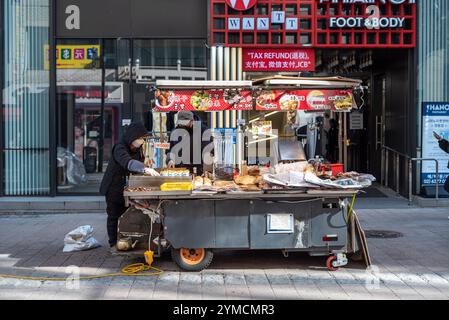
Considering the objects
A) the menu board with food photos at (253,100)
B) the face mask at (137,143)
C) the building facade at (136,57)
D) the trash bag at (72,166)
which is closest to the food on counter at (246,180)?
the menu board with food photos at (253,100)

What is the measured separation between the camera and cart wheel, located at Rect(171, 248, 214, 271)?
8.13m

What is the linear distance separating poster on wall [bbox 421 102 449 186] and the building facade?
0.03 metres

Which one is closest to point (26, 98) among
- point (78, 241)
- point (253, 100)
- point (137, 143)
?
point (78, 241)

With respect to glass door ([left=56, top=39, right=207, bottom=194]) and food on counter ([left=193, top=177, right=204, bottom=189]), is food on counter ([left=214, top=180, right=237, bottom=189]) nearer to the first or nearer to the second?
food on counter ([left=193, top=177, right=204, bottom=189])

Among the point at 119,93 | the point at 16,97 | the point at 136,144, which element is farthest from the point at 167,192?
the point at 16,97

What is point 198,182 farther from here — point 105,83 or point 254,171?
point 105,83

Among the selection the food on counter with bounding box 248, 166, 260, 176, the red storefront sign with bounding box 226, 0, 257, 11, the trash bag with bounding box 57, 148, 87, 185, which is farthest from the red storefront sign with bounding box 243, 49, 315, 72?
the food on counter with bounding box 248, 166, 260, 176

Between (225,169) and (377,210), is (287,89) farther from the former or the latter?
(377,210)

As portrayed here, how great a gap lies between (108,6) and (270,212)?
6.97 m

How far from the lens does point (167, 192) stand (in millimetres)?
7824

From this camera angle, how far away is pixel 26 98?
1355cm

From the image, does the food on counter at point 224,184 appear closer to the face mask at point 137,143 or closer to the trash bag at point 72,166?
the face mask at point 137,143
